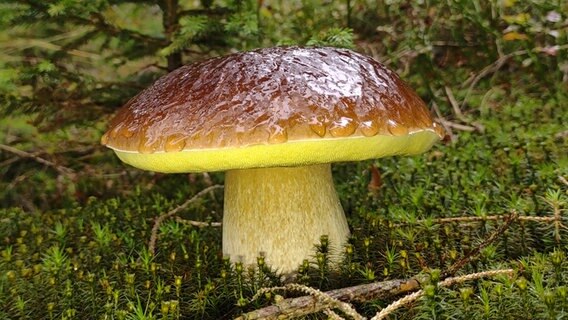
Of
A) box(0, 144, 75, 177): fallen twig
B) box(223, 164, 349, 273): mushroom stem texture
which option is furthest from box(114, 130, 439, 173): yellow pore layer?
box(0, 144, 75, 177): fallen twig

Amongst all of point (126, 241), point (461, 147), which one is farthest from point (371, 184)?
point (126, 241)

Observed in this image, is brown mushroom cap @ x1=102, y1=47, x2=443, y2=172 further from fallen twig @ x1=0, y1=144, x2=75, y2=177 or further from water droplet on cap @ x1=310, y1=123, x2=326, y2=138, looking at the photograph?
fallen twig @ x1=0, y1=144, x2=75, y2=177

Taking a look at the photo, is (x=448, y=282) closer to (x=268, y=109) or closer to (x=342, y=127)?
(x=342, y=127)

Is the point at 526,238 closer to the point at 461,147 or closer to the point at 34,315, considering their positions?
the point at 461,147

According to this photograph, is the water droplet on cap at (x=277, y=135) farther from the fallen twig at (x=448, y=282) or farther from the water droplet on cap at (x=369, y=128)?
the fallen twig at (x=448, y=282)

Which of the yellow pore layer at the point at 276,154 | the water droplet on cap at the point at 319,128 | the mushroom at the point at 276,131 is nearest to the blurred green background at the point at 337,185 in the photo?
the mushroom at the point at 276,131

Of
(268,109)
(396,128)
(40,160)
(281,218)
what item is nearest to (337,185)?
(281,218)
